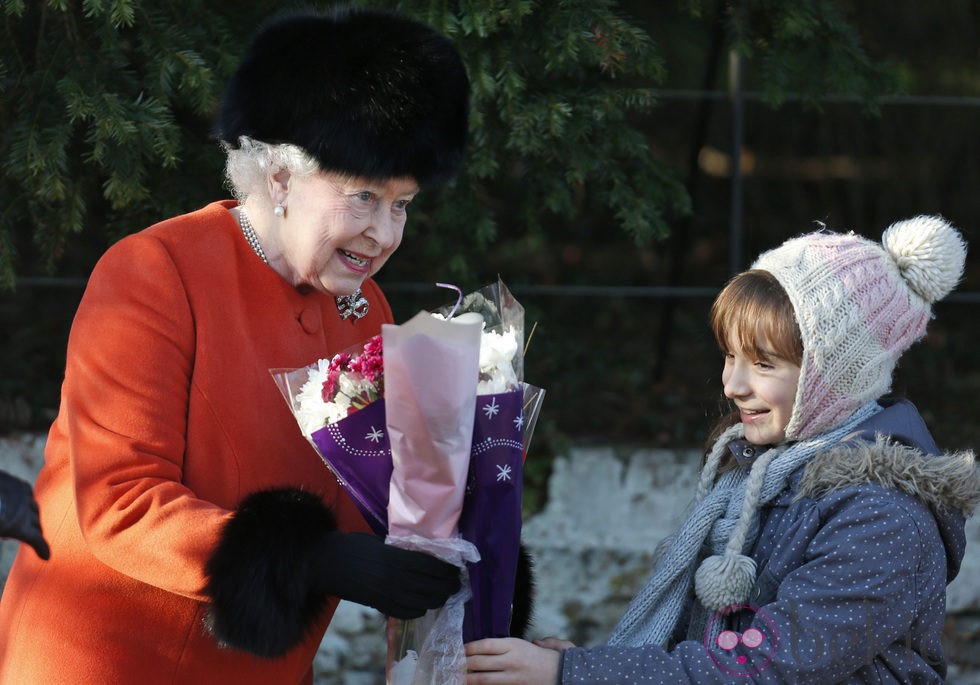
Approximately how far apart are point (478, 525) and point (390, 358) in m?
0.36

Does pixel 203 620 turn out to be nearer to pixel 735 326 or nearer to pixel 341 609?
pixel 735 326

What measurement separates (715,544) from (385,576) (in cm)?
77

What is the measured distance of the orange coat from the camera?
76.0 inches

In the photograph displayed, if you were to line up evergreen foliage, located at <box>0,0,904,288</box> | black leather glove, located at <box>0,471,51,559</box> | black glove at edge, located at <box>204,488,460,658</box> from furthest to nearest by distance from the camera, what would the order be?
evergreen foliage, located at <box>0,0,904,288</box> → black glove at edge, located at <box>204,488,460,658</box> → black leather glove, located at <box>0,471,51,559</box>

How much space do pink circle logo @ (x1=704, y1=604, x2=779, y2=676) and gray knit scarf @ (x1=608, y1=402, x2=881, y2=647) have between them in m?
0.09

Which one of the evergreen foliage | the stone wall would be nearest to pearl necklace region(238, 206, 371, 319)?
the evergreen foliage

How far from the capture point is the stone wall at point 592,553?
13.3ft

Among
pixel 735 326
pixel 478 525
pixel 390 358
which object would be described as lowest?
pixel 478 525

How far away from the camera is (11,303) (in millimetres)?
4691

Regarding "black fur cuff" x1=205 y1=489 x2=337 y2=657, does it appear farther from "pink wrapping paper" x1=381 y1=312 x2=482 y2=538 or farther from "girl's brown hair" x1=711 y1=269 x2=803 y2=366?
"girl's brown hair" x1=711 y1=269 x2=803 y2=366

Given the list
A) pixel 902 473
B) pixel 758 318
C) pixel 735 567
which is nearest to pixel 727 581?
pixel 735 567

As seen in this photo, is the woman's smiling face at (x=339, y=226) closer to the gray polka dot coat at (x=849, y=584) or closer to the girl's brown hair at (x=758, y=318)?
the girl's brown hair at (x=758, y=318)

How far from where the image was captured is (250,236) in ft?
7.45

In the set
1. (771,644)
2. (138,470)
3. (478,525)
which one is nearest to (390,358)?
(478,525)
